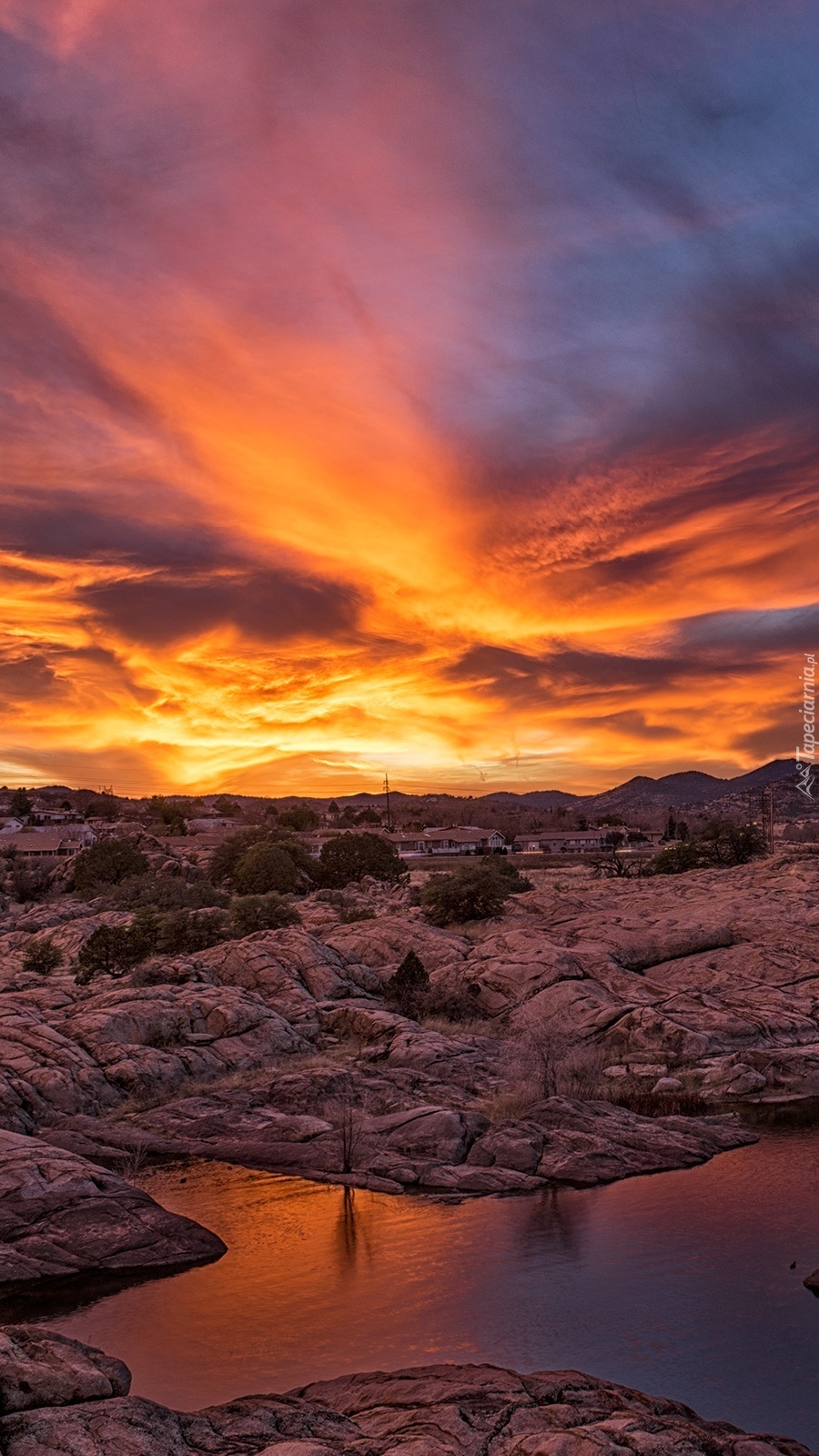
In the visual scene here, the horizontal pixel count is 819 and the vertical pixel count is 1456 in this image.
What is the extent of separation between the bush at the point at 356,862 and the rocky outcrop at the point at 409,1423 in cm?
7614

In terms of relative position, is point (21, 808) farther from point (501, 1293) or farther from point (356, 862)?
point (501, 1293)

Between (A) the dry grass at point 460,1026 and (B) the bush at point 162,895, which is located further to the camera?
(B) the bush at point 162,895

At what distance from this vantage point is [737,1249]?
24.1 meters

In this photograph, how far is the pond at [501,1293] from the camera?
Answer: 18.5 metres

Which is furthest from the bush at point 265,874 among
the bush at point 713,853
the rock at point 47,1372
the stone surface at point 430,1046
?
the rock at point 47,1372

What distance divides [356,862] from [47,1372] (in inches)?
3212

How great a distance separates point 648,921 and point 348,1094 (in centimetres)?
3051

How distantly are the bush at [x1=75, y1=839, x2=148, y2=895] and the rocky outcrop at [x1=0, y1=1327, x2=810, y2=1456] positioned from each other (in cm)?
7266

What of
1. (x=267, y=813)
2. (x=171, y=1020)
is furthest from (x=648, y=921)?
(x=267, y=813)

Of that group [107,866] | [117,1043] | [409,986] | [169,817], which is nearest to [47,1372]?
[117,1043]

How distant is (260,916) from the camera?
2341 inches

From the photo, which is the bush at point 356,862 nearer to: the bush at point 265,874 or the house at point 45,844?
the bush at point 265,874

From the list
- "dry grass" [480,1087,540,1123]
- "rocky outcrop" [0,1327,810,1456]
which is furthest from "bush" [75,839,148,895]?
"rocky outcrop" [0,1327,810,1456]

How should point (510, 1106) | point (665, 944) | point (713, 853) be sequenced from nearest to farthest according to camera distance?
point (510, 1106)
point (665, 944)
point (713, 853)
